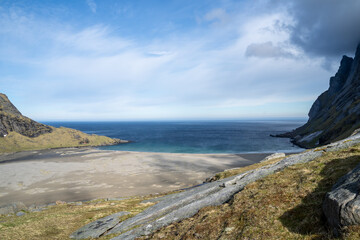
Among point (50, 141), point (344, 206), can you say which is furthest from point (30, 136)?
point (344, 206)

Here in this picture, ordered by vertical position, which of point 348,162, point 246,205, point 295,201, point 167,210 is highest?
point 348,162

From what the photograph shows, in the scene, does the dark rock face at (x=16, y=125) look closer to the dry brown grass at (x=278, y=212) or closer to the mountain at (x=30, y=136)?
the mountain at (x=30, y=136)

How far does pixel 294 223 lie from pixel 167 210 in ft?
42.4

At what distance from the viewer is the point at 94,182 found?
5325 centimetres

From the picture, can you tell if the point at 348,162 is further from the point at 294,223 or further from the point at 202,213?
the point at 202,213

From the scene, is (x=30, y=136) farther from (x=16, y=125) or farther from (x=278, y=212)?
(x=278, y=212)

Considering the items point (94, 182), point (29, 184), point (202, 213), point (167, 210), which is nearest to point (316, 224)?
point (202, 213)

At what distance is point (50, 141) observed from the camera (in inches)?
5384

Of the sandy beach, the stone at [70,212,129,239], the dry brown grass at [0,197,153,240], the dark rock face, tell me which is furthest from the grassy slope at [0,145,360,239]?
the dark rock face

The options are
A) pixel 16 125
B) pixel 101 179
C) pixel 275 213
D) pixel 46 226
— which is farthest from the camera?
pixel 16 125

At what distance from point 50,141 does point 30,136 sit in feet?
47.5

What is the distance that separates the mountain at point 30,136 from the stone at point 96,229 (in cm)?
12822

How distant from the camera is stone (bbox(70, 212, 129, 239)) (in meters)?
19.2

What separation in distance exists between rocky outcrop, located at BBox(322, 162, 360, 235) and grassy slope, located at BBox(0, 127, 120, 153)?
149 metres
